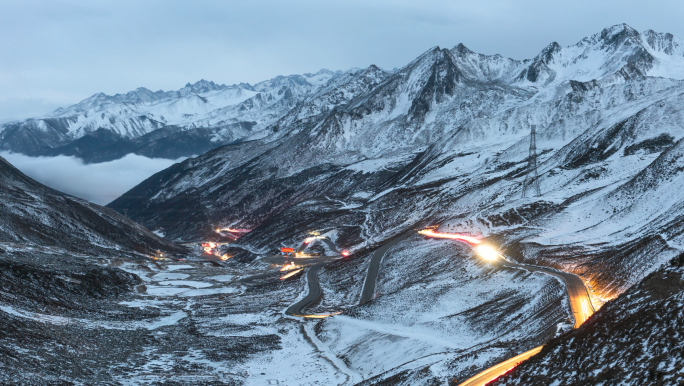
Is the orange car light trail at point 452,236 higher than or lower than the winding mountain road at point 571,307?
higher

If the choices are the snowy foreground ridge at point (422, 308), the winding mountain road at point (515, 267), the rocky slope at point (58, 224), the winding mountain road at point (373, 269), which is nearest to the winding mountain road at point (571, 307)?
the winding mountain road at point (515, 267)

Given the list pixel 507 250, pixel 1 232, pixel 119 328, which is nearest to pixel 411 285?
pixel 507 250

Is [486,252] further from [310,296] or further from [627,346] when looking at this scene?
[627,346]

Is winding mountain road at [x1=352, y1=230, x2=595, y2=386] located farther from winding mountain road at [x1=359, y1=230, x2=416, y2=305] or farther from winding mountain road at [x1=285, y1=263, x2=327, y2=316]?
winding mountain road at [x1=285, y1=263, x2=327, y2=316]

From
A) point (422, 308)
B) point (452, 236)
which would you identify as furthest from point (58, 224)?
point (422, 308)

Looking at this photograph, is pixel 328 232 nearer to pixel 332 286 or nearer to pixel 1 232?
pixel 332 286

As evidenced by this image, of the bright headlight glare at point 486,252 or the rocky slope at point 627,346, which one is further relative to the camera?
the bright headlight glare at point 486,252

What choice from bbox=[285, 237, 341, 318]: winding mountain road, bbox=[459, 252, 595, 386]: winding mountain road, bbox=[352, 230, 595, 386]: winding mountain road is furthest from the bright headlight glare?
bbox=[285, 237, 341, 318]: winding mountain road

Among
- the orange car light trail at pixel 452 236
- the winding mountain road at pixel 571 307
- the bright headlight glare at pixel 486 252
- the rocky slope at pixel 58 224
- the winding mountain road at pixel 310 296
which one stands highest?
the rocky slope at pixel 58 224

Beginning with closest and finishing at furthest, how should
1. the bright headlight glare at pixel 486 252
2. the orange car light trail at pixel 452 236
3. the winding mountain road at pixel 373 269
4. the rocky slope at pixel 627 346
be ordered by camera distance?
1. the rocky slope at pixel 627 346
2. the bright headlight glare at pixel 486 252
3. the winding mountain road at pixel 373 269
4. the orange car light trail at pixel 452 236

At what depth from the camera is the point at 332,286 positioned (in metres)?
95.4

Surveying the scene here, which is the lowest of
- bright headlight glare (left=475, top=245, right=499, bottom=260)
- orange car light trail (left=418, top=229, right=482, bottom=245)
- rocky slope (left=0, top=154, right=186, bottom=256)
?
bright headlight glare (left=475, top=245, right=499, bottom=260)

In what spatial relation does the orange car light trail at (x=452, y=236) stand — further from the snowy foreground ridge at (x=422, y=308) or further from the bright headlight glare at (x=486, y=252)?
the bright headlight glare at (x=486, y=252)

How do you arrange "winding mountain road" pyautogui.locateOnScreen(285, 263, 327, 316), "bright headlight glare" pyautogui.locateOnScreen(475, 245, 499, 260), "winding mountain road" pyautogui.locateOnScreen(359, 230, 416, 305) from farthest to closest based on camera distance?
"winding mountain road" pyautogui.locateOnScreen(359, 230, 416, 305)
"bright headlight glare" pyautogui.locateOnScreen(475, 245, 499, 260)
"winding mountain road" pyautogui.locateOnScreen(285, 263, 327, 316)
